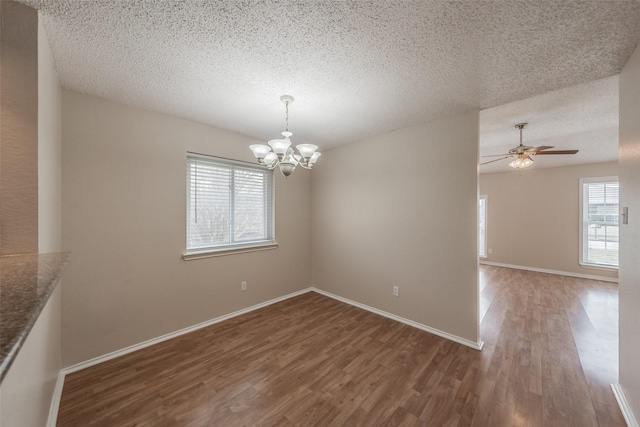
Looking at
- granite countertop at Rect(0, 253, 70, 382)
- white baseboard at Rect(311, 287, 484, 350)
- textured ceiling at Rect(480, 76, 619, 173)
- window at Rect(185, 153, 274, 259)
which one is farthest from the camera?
window at Rect(185, 153, 274, 259)

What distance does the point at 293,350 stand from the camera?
235 cm

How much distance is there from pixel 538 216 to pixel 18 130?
25.9 ft

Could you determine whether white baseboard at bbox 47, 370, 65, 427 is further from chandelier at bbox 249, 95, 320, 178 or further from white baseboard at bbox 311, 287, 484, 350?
white baseboard at bbox 311, 287, 484, 350

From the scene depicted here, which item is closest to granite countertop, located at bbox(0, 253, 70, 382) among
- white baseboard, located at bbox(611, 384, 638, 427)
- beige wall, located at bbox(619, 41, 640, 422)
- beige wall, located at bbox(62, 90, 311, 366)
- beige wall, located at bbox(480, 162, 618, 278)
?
beige wall, located at bbox(62, 90, 311, 366)

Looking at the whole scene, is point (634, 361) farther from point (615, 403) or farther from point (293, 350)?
point (293, 350)

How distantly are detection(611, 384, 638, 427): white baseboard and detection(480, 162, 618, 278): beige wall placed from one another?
4.50 m

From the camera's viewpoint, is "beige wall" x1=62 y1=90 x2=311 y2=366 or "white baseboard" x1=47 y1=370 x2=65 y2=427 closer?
"white baseboard" x1=47 y1=370 x2=65 y2=427

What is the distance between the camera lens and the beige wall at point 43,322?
94 centimetres

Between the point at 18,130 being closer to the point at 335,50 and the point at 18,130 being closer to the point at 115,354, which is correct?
the point at 335,50

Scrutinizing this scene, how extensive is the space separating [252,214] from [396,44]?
8.81ft

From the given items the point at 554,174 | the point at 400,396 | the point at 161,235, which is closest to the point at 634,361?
the point at 400,396

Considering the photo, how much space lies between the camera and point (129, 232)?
7.76ft

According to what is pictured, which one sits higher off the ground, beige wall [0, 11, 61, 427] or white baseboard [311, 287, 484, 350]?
beige wall [0, 11, 61, 427]

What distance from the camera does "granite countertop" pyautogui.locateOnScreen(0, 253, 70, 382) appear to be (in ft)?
1.49
